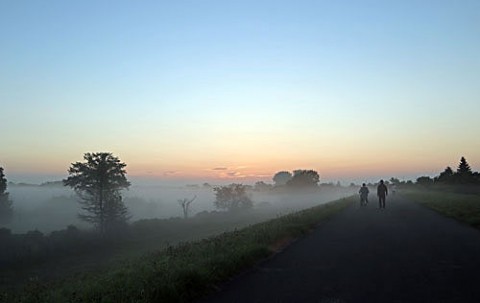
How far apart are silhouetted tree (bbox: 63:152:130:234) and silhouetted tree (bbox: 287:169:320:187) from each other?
4829 inches

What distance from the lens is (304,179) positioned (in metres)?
176

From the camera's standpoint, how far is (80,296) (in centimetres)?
777

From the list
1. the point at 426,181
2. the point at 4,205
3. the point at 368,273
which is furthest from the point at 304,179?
the point at 368,273

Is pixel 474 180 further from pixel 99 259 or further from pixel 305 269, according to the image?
pixel 305 269

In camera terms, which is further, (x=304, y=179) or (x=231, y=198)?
(x=304, y=179)

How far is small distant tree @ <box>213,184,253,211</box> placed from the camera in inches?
3821

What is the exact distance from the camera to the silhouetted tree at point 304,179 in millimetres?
174750

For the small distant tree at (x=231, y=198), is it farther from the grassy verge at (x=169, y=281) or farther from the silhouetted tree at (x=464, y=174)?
the grassy verge at (x=169, y=281)

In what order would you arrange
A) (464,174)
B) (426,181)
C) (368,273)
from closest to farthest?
(368,273), (464,174), (426,181)

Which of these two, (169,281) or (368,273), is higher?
(169,281)

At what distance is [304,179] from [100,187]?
127385 millimetres

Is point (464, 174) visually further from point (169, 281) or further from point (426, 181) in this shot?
point (169, 281)

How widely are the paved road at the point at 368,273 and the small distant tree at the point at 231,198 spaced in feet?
267

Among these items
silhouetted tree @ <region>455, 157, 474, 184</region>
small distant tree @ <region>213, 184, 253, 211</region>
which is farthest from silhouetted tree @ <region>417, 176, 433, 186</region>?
small distant tree @ <region>213, 184, 253, 211</region>
